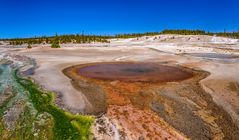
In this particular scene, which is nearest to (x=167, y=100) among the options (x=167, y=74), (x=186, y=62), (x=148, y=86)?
(x=148, y=86)

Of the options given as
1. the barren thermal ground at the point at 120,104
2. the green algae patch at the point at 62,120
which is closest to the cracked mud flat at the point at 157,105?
the barren thermal ground at the point at 120,104

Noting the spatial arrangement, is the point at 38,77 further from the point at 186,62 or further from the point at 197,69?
the point at 186,62

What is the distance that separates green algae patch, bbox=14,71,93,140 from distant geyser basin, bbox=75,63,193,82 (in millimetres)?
4104

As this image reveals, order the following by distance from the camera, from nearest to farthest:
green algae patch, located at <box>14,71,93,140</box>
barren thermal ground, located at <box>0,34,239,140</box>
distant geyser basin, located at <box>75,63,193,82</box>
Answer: green algae patch, located at <box>14,71,93,140</box>
barren thermal ground, located at <box>0,34,239,140</box>
distant geyser basin, located at <box>75,63,193,82</box>

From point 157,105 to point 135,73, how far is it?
5875 millimetres

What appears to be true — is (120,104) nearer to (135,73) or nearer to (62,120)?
(62,120)

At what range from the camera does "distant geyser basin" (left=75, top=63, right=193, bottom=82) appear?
1605 cm

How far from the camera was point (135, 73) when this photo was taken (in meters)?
17.5

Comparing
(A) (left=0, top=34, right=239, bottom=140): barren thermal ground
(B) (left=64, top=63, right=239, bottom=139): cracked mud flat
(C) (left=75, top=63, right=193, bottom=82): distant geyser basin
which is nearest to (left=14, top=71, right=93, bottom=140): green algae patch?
(A) (left=0, top=34, right=239, bottom=140): barren thermal ground

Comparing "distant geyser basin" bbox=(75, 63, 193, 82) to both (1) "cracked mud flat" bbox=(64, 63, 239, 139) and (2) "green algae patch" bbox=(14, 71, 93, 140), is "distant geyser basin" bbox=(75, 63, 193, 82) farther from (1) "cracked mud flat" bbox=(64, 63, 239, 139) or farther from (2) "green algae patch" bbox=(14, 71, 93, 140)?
(2) "green algae patch" bbox=(14, 71, 93, 140)

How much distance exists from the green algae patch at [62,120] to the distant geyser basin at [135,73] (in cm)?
410

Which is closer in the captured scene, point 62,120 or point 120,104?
point 62,120

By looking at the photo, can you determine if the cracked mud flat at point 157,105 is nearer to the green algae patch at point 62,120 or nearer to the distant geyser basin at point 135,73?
the distant geyser basin at point 135,73

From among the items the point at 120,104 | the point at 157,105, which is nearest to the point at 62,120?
the point at 120,104
